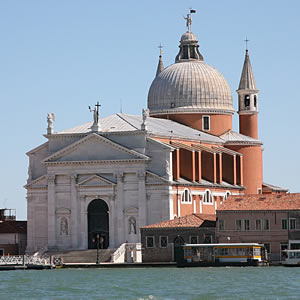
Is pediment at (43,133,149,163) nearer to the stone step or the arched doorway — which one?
the stone step

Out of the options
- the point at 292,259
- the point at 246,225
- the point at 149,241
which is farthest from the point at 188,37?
the point at 292,259

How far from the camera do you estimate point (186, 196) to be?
328ft

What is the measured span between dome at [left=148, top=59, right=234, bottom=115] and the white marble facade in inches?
546

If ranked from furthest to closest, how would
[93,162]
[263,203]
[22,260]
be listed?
[93,162]
[22,260]
[263,203]

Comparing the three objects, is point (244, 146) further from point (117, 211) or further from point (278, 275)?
point (278, 275)

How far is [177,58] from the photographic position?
382 ft

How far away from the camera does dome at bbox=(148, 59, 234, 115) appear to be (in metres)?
112

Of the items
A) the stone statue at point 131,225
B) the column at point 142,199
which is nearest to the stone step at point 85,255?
the stone statue at point 131,225

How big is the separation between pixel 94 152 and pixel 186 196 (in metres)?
6.84

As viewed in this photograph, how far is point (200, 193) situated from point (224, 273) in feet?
74.2

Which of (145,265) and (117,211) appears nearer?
(145,265)

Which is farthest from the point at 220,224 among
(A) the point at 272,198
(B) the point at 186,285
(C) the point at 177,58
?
(C) the point at 177,58

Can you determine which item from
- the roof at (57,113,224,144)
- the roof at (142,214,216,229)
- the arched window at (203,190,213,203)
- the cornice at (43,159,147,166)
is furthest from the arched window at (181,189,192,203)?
the roof at (142,214,216,229)

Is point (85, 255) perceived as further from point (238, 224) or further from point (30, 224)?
point (238, 224)
